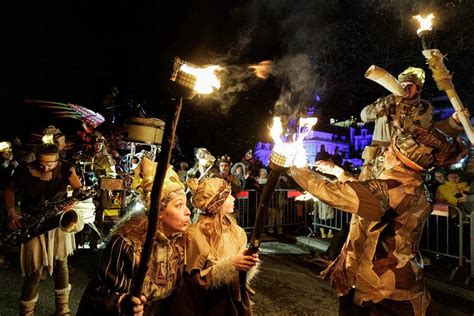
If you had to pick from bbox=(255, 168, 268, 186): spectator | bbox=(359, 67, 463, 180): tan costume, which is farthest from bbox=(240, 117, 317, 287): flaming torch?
bbox=(255, 168, 268, 186): spectator

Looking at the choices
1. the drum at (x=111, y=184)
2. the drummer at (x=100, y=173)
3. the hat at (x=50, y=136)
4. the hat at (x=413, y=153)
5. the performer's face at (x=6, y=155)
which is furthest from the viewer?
the performer's face at (x=6, y=155)

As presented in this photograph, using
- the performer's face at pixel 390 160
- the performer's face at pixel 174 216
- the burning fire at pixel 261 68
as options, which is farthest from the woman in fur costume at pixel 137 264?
the performer's face at pixel 390 160

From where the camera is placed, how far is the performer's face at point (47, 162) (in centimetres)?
468

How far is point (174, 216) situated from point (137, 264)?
490 mm

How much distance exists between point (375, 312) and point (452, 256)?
5531mm

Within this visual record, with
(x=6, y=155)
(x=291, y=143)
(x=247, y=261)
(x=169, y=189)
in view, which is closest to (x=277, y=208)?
(x=169, y=189)

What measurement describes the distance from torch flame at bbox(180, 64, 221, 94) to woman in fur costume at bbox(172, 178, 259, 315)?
1.59 meters

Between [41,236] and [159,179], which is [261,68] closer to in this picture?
[159,179]

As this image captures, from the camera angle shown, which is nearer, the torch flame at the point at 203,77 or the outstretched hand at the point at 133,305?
the torch flame at the point at 203,77

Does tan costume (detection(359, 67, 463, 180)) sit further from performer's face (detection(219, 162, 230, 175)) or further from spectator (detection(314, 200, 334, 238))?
spectator (detection(314, 200, 334, 238))

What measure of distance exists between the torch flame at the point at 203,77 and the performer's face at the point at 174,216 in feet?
4.40

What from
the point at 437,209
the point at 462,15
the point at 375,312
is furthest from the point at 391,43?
the point at 375,312

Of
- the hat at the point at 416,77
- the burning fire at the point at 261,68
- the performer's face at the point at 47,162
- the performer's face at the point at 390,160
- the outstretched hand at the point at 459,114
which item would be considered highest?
the hat at the point at 416,77

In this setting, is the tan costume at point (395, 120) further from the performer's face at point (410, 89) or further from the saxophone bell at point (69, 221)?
the saxophone bell at point (69, 221)
